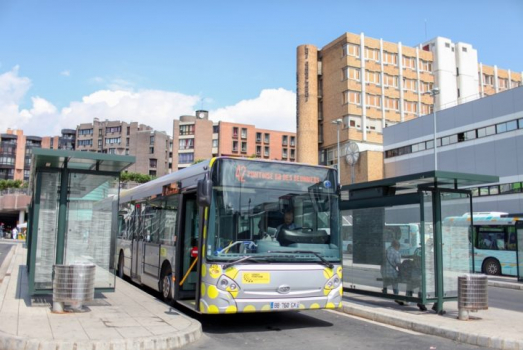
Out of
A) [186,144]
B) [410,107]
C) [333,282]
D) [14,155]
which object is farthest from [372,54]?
[14,155]

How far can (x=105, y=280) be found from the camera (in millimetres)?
10555

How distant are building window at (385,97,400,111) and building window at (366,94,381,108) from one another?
1.59 metres

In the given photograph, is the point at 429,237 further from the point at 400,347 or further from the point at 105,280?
the point at 105,280

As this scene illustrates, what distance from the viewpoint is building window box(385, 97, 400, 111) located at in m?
71.6

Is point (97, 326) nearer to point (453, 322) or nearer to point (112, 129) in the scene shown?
point (453, 322)

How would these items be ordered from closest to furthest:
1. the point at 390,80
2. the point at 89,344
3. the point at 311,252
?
the point at 89,344 < the point at 311,252 < the point at 390,80

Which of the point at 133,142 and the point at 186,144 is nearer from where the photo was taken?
the point at 186,144

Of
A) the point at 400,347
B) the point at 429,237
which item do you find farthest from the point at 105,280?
the point at 429,237

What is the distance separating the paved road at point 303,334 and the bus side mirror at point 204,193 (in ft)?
7.29

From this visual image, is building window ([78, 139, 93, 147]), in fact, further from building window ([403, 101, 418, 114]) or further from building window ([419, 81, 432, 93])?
building window ([419, 81, 432, 93])

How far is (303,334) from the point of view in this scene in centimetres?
877

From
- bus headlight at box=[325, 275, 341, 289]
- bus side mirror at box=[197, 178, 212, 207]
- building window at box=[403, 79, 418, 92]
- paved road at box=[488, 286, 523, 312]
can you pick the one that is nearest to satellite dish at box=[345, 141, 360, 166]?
building window at box=[403, 79, 418, 92]

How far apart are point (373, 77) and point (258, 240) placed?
65.6 m

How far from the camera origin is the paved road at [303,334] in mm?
7926
